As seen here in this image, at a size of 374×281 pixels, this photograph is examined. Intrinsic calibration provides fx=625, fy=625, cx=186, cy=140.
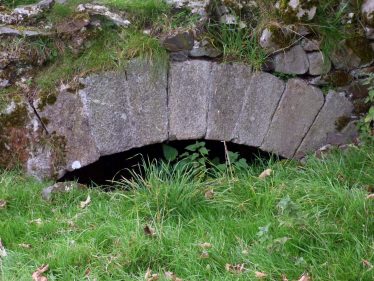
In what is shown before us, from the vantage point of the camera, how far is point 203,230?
3484 mm

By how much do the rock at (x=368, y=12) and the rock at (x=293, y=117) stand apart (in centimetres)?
62

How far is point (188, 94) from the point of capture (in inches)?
177

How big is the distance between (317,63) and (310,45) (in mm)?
142

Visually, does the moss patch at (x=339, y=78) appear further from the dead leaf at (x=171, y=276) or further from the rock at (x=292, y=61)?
the dead leaf at (x=171, y=276)

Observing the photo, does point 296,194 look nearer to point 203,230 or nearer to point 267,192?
point 267,192

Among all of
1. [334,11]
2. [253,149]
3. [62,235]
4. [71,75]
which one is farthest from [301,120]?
[62,235]

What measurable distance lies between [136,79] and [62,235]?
1.39 metres

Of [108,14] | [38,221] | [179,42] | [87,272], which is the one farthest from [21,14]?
[87,272]

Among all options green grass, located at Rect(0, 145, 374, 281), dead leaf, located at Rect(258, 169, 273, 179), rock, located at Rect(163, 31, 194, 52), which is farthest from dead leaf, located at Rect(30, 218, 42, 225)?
rock, located at Rect(163, 31, 194, 52)

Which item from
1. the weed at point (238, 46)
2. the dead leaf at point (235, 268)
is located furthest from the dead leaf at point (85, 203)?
the weed at point (238, 46)

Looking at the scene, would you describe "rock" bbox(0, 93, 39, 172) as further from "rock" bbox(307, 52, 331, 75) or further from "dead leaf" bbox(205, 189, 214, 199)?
"rock" bbox(307, 52, 331, 75)

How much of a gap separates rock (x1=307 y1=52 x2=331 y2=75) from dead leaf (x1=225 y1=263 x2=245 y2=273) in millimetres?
1971

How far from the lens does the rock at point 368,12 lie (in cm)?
456

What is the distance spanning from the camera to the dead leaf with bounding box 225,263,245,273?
3069 millimetres
